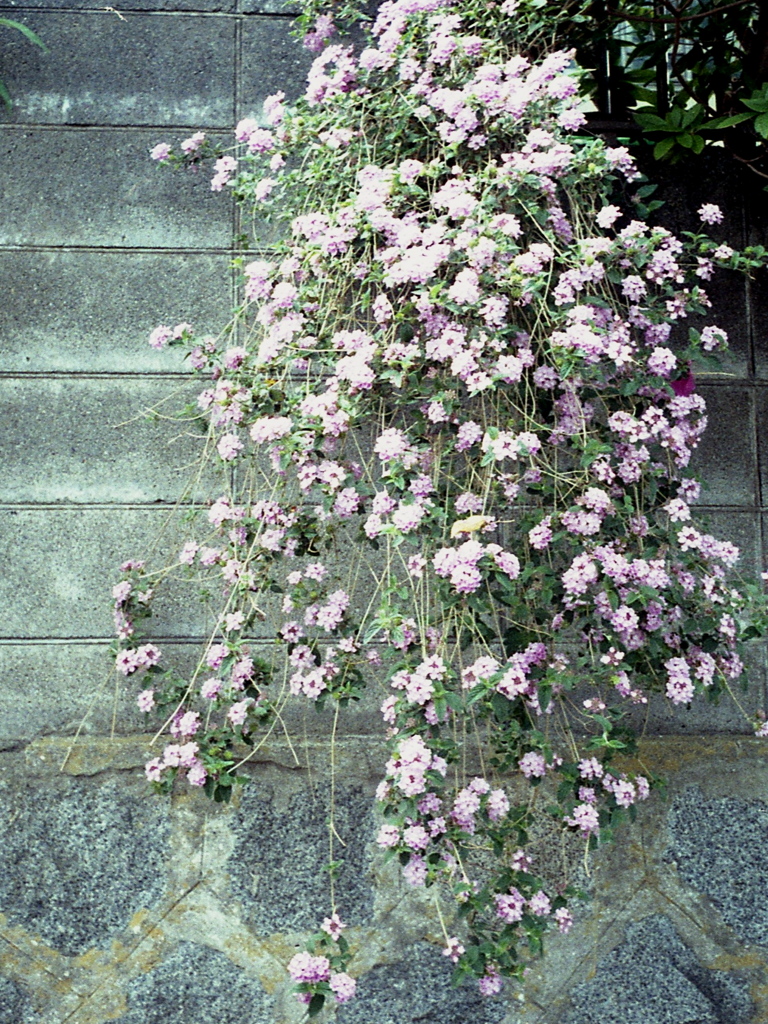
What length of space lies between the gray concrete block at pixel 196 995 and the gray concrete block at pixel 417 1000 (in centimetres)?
20

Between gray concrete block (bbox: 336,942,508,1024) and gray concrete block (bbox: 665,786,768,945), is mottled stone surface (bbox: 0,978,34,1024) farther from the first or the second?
gray concrete block (bbox: 665,786,768,945)

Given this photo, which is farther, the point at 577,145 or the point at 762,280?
the point at 762,280

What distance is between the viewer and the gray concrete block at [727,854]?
232 centimetres

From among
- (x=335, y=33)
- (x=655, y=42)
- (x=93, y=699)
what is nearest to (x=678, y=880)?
(x=93, y=699)

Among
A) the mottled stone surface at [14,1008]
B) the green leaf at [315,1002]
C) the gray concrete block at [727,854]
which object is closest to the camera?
the green leaf at [315,1002]

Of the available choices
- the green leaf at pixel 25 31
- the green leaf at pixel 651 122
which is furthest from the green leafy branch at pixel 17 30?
the green leaf at pixel 651 122

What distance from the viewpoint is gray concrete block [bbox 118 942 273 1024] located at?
2229 millimetres

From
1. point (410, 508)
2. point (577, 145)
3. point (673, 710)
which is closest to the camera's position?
point (410, 508)

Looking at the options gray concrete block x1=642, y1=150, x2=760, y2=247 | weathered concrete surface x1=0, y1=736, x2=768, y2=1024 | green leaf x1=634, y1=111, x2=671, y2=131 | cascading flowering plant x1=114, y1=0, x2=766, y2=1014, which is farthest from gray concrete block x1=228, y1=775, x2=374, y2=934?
green leaf x1=634, y1=111, x2=671, y2=131

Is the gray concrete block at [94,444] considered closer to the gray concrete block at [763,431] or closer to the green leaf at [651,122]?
the green leaf at [651,122]

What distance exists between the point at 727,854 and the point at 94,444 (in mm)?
1737

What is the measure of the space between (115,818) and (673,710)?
1297 millimetres

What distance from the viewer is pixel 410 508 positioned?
178cm

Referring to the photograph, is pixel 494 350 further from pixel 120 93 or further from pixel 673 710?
pixel 120 93
